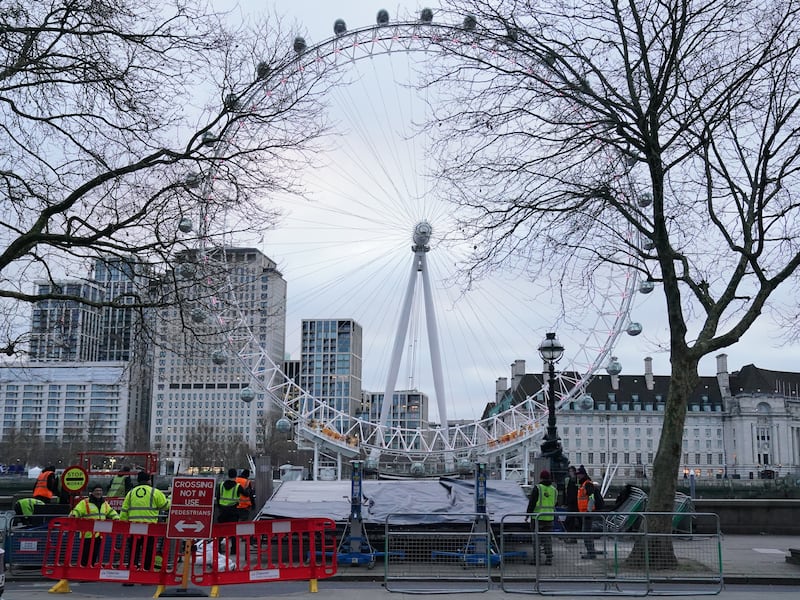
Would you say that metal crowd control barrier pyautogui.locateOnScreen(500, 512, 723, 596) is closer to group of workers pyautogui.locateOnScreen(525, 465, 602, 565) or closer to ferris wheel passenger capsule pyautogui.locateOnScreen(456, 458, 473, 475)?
group of workers pyautogui.locateOnScreen(525, 465, 602, 565)

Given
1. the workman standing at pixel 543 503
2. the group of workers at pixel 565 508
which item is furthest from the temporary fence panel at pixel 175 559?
the workman standing at pixel 543 503

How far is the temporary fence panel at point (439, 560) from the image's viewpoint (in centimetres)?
1402

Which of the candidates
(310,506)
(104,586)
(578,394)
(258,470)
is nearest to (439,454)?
(578,394)

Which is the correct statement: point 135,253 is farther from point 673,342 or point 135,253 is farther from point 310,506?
point 673,342

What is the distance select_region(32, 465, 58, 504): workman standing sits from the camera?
18.8 meters

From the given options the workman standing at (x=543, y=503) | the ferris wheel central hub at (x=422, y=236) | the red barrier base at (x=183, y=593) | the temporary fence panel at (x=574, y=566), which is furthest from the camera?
the ferris wheel central hub at (x=422, y=236)

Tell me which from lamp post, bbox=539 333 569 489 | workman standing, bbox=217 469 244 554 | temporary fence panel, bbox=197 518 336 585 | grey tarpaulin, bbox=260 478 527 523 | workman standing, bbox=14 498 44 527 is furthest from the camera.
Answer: lamp post, bbox=539 333 569 489

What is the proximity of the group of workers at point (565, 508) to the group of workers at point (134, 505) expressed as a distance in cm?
556

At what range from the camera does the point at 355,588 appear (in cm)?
1401

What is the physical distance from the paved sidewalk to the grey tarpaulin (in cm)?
189

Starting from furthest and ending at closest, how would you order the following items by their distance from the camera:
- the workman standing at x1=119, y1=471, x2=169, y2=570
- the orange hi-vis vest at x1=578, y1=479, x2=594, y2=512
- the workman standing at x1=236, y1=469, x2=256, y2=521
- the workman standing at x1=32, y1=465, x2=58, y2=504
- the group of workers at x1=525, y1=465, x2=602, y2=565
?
the orange hi-vis vest at x1=578, y1=479, x2=594, y2=512 → the workman standing at x1=32, y1=465, x2=58, y2=504 → the workman standing at x1=236, y1=469, x2=256, y2=521 → the workman standing at x1=119, y1=471, x2=169, y2=570 → the group of workers at x1=525, y1=465, x2=602, y2=565

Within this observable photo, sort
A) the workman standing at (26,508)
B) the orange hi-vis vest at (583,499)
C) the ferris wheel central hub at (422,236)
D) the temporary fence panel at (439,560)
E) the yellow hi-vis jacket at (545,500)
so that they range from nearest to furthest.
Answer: the temporary fence panel at (439,560)
the yellow hi-vis jacket at (545,500)
the workman standing at (26,508)
the orange hi-vis vest at (583,499)
the ferris wheel central hub at (422,236)

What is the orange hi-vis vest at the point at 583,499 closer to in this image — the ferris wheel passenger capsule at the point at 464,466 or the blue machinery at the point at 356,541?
the blue machinery at the point at 356,541

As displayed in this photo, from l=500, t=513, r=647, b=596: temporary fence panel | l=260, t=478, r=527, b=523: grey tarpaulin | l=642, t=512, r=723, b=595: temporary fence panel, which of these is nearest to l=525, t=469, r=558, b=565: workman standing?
l=260, t=478, r=527, b=523: grey tarpaulin
